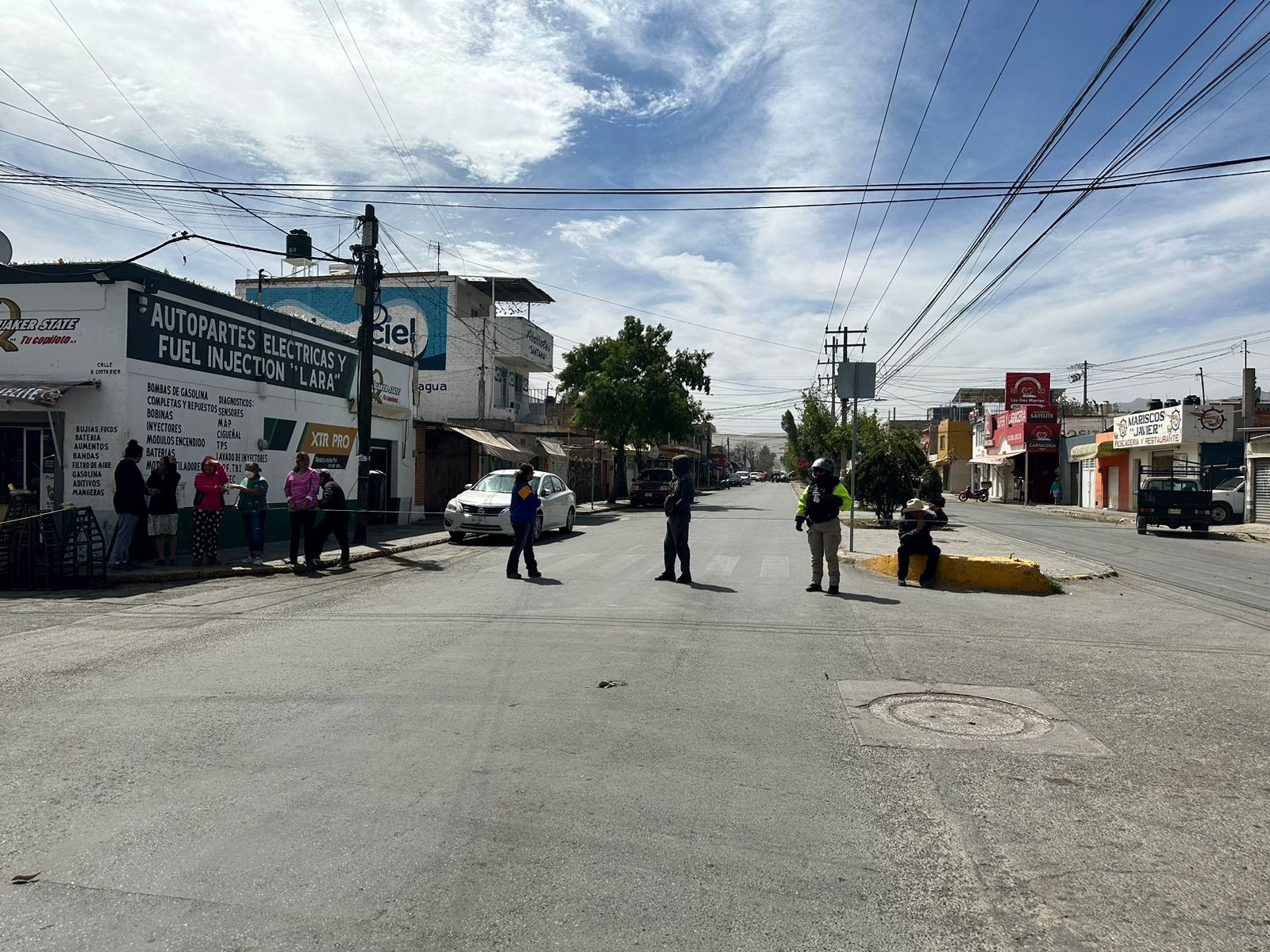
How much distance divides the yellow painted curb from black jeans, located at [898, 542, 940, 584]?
0.09 meters

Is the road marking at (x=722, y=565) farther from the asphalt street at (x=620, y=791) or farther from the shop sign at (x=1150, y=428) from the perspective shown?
the shop sign at (x=1150, y=428)

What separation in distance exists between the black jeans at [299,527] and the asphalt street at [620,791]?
5.23 m

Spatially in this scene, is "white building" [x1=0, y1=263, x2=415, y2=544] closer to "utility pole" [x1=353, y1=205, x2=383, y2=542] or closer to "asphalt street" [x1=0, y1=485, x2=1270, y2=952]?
"utility pole" [x1=353, y1=205, x2=383, y2=542]

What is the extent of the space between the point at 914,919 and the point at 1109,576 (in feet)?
40.3

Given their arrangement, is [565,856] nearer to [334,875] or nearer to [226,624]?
[334,875]

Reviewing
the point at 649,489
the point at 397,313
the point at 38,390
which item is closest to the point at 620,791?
the point at 38,390

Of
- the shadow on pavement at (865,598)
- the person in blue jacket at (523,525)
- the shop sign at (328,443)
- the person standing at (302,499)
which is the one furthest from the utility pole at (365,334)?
the shadow on pavement at (865,598)

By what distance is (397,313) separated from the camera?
39.1m

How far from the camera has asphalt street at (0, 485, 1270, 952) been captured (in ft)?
10.3

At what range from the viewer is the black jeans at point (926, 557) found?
39.8 feet

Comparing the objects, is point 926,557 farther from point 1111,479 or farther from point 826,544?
point 1111,479

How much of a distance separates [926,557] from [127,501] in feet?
36.7

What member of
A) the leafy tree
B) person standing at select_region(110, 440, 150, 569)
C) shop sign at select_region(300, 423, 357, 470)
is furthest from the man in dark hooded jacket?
the leafy tree

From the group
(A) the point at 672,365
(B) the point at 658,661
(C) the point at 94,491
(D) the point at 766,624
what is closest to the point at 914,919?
(B) the point at 658,661
